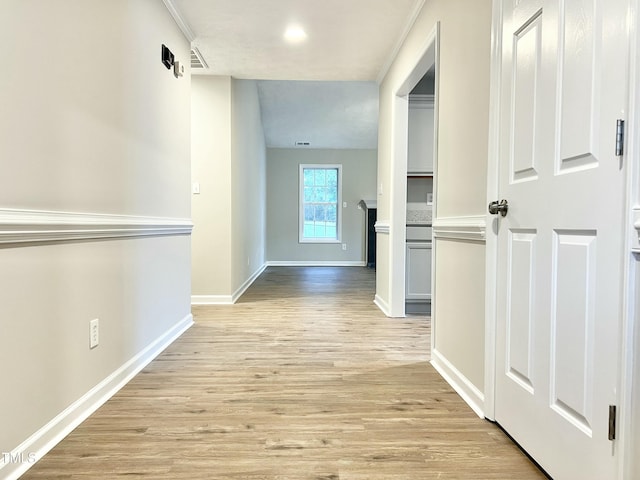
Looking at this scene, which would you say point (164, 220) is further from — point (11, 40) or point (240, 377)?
point (11, 40)

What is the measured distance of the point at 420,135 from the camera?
3.85 meters

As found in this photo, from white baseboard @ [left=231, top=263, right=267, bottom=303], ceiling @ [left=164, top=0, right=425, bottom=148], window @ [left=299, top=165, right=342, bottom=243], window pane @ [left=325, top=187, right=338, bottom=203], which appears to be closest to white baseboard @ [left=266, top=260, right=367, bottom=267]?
window @ [left=299, top=165, right=342, bottom=243]

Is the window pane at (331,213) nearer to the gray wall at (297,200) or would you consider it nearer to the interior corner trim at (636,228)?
the gray wall at (297,200)

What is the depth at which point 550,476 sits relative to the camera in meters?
1.27

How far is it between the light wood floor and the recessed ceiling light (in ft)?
7.72

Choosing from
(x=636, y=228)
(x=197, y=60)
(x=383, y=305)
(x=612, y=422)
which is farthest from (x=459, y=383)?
(x=197, y=60)

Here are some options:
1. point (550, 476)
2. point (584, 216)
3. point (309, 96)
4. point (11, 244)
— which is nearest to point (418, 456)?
point (550, 476)

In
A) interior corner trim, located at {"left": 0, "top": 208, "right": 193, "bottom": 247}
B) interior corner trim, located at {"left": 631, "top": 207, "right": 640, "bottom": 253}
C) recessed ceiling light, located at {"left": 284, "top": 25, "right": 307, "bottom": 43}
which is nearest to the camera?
interior corner trim, located at {"left": 631, "top": 207, "right": 640, "bottom": 253}

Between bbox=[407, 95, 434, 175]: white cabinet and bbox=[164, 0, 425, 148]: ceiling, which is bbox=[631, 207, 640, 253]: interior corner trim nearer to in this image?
bbox=[164, 0, 425, 148]: ceiling

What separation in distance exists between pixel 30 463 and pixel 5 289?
605 mm

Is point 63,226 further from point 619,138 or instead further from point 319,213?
point 319,213

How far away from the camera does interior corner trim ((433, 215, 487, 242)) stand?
174cm

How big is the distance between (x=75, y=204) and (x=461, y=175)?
1760mm

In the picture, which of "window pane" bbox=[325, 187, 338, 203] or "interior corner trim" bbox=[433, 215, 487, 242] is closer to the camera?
"interior corner trim" bbox=[433, 215, 487, 242]
